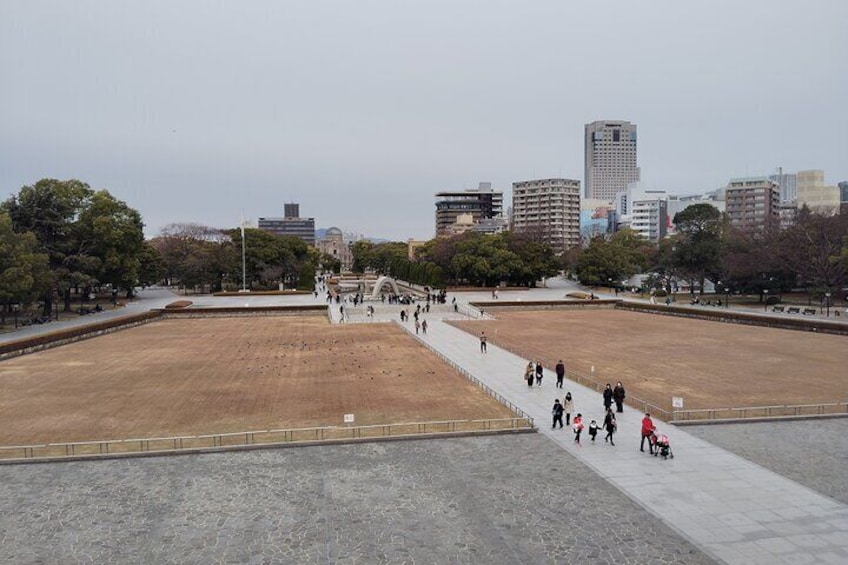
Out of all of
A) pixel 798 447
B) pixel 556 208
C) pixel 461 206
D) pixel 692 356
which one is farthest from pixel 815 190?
pixel 798 447

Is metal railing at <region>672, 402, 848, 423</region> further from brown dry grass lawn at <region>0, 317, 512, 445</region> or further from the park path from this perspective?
brown dry grass lawn at <region>0, 317, 512, 445</region>

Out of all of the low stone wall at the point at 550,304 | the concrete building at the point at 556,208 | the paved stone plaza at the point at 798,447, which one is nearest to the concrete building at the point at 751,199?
the concrete building at the point at 556,208

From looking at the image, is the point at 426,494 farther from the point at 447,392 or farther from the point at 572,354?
the point at 572,354

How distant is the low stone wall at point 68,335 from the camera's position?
34438 mm

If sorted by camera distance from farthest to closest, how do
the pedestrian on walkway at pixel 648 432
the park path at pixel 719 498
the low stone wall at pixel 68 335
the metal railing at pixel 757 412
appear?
the low stone wall at pixel 68 335
the metal railing at pixel 757 412
the pedestrian on walkway at pixel 648 432
the park path at pixel 719 498

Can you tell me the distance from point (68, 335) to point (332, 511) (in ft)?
116

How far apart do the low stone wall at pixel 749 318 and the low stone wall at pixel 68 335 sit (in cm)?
4715

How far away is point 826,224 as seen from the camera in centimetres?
5847

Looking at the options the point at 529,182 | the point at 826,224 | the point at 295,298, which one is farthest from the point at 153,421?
the point at 529,182

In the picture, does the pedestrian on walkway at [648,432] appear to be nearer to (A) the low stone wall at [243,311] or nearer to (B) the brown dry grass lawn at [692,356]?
(B) the brown dry grass lawn at [692,356]

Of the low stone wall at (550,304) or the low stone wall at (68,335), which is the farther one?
the low stone wall at (550,304)

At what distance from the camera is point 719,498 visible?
13359 mm

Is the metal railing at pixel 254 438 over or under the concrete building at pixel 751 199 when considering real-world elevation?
under

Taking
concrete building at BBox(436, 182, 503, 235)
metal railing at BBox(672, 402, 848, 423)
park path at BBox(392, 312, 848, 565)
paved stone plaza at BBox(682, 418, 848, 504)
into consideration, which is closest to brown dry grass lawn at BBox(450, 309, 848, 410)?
metal railing at BBox(672, 402, 848, 423)
